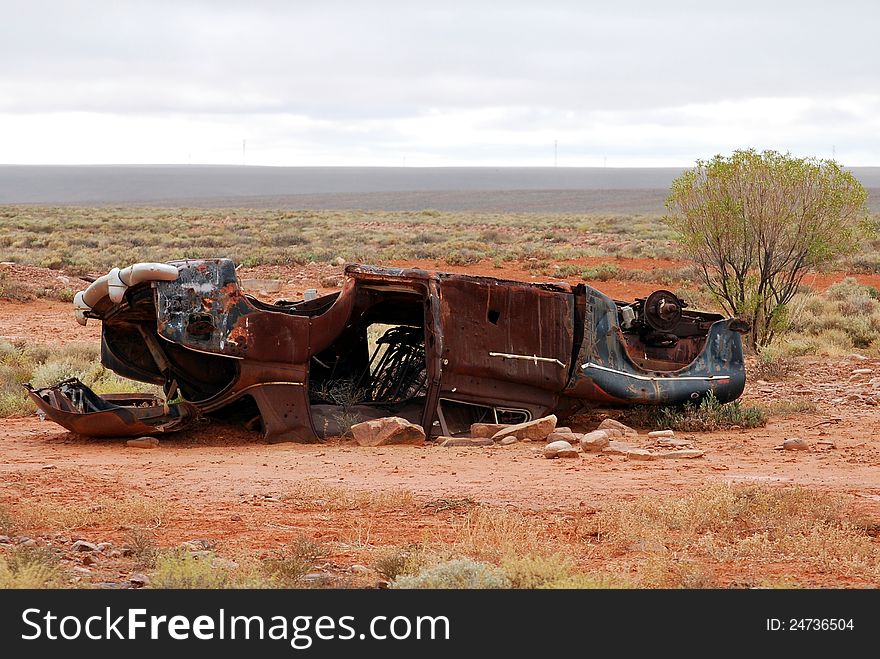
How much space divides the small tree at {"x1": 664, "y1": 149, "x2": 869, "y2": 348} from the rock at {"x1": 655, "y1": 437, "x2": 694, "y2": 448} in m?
7.92

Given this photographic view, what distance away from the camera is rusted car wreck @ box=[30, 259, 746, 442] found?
9.77 metres

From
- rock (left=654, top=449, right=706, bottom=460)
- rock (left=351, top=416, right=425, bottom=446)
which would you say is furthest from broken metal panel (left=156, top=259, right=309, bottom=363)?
rock (left=654, top=449, right=706, bottom=460)

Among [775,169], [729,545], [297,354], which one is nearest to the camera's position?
[729,545]

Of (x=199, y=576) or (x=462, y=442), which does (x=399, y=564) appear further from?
(x=462, y=442)

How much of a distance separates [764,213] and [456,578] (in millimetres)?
13360

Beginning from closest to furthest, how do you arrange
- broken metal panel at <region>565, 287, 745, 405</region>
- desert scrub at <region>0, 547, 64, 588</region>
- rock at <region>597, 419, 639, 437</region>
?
desert scrub at <region>0, 547, 64, 588</region> < rock at <region>597, 419, 639, 437</region> < broken metal panel at <region>565, 287, 745, 405</region>

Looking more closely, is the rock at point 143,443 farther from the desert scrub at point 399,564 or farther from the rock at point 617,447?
the desert scrub at point 399,564

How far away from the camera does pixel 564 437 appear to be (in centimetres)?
983

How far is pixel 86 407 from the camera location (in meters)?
10.5

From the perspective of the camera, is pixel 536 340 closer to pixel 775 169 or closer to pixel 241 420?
pixel 241 420

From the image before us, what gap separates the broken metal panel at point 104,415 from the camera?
32.8 feet

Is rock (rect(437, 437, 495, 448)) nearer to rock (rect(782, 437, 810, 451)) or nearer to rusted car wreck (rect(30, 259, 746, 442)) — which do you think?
rusted car wreck (rect(30, 259, 746, 442))

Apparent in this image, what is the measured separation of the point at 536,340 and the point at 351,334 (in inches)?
85.6
